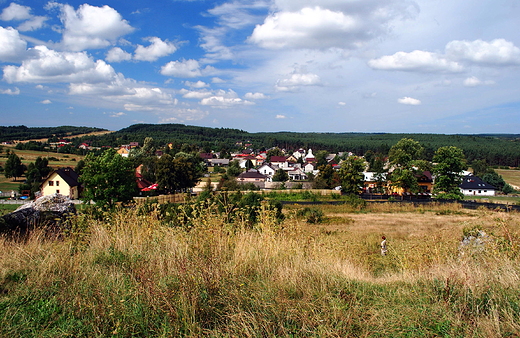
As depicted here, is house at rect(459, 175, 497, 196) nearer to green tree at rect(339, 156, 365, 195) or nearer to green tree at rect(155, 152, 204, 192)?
green tree at rect(339, 156, 365, 195)

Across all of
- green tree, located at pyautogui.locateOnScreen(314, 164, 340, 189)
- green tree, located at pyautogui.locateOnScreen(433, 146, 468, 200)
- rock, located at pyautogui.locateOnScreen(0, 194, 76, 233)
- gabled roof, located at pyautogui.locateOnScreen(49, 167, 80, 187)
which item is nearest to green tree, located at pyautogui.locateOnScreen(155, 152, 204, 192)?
gabled roof, located at pyautogui.locateOnScreen(49, 167, 80, 187)

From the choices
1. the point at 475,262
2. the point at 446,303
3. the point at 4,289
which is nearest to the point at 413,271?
the point at 475,262

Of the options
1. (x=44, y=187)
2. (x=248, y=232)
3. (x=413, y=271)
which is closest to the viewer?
(x=413, y=271)

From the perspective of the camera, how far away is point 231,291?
3.10m

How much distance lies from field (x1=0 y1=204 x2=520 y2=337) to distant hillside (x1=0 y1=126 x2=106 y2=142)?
15292 centimetres

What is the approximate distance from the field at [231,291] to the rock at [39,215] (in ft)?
2.39

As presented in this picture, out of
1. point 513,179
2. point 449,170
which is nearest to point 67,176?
point 449,170

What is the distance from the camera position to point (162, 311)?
2.83 meters

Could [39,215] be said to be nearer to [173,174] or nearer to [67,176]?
[173,174]

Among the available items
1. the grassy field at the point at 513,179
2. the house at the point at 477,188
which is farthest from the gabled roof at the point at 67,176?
Answer: the grassy field at the point at 513,179

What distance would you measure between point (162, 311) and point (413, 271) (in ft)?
11.2

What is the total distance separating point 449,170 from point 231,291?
137 feet

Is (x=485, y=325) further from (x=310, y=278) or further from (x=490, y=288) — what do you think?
(x=310, y=278)

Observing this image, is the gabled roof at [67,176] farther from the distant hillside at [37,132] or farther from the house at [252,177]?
the distant hillside at [37,132]
